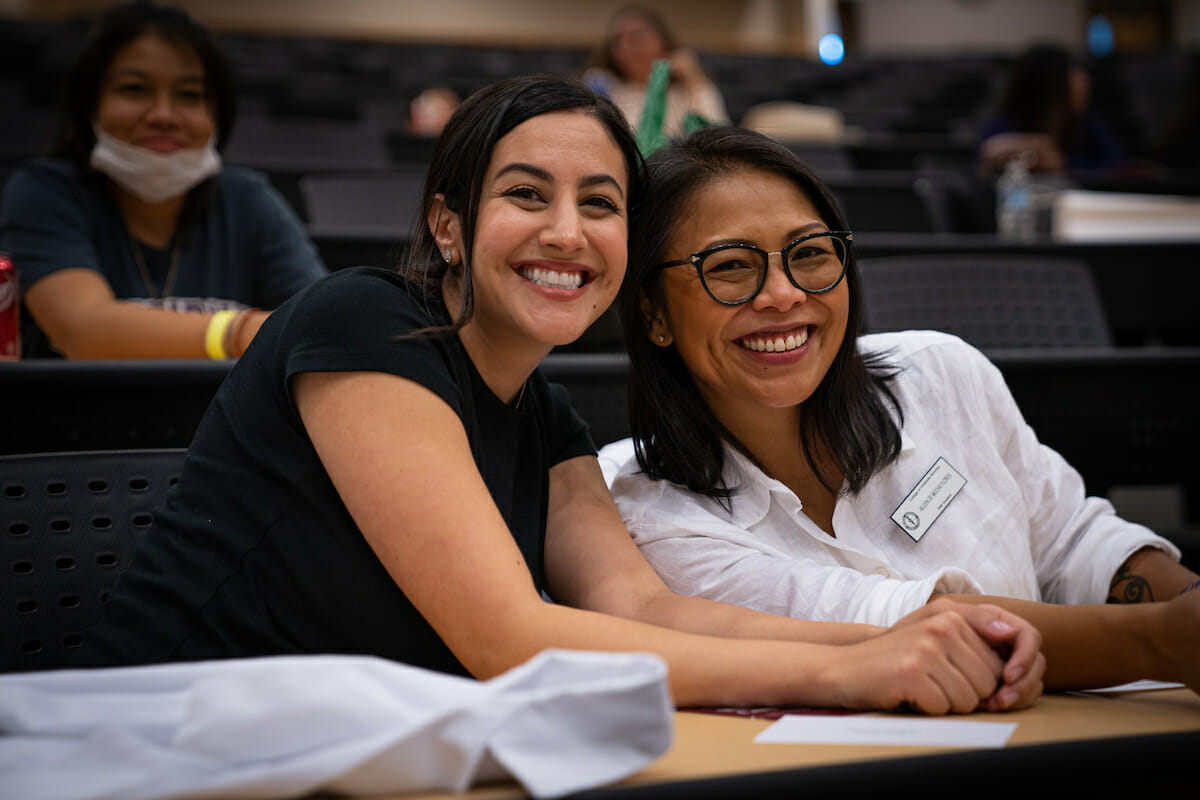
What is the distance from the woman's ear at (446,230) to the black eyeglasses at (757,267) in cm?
30

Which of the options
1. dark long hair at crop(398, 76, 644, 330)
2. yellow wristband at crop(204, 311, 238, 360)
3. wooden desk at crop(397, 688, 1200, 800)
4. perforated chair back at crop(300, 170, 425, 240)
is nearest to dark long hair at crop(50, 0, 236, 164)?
yellow wristband at crop(204, 311, 238, 360)

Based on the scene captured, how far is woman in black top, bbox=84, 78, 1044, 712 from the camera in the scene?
0.95m

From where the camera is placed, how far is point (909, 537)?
1.34 m

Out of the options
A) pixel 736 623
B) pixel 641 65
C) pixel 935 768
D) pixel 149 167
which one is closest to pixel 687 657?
pixel 736 623

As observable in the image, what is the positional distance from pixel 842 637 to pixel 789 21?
563 inches

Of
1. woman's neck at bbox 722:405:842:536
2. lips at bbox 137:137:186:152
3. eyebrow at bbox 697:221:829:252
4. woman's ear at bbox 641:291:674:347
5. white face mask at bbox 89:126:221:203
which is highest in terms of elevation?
lips at bbox 137:137:186:152

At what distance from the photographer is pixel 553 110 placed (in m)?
1.18

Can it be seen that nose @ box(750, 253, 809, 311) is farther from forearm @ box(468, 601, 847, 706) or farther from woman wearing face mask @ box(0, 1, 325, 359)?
woman wearing face mask @ box(0, 1, 325, 359)

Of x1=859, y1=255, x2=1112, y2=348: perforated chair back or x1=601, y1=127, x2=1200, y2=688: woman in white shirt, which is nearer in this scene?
x1=601, y1=127, x2=1200, y2=688: woman in white shirt

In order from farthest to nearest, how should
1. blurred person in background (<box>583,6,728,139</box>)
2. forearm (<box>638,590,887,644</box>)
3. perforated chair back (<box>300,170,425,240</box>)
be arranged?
1. blurred person in background (<box>583,6,728,139</box>)
2. perforated chair back (<box>300,170,425,240</box>)
3. forearm (<box>638,590,887,644</box>)

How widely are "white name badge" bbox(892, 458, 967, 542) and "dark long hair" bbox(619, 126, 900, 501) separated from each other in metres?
0.06

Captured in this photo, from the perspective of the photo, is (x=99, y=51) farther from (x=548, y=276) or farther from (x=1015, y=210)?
(x=1015, y=210)

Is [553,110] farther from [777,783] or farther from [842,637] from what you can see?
[777,783]

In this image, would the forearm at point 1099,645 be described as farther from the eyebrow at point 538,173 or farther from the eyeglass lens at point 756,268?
the eyebrow at point 538,173
